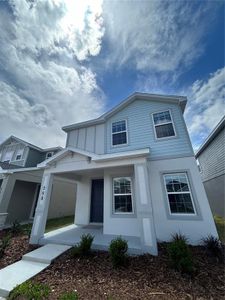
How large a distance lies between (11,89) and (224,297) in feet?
39.1

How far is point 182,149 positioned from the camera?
20.2 feet

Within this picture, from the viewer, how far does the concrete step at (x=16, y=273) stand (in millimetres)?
2855

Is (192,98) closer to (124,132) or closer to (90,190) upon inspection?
(124,132)

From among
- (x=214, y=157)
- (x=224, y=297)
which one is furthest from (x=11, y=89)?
(x=214, y=157)

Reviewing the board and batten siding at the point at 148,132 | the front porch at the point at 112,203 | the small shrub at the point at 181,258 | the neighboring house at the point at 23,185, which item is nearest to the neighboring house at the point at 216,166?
the board and batten siding at the point at 148,132

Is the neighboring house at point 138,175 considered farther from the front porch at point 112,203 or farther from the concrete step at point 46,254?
the concrete step at point 46,254

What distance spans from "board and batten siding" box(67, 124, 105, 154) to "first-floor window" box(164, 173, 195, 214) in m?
4.05

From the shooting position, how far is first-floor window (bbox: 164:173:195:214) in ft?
18.0

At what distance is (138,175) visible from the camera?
4953mm

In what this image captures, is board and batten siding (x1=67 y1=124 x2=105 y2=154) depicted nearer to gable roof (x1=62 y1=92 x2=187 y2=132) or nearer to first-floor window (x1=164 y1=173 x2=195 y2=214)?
gable roof (x1=62 y1=92 x2=187 y2=132)

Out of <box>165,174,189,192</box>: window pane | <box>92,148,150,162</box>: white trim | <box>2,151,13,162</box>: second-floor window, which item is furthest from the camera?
<box>2,151,13,162</box>: second-floor window

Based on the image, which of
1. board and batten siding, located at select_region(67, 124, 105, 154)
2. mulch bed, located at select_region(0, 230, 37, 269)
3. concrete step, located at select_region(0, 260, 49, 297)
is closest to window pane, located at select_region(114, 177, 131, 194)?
board and batten siding, located at select_region(67, 124, 105, 154)

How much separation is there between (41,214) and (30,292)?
332 centimetres

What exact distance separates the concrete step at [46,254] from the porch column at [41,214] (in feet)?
2.50
